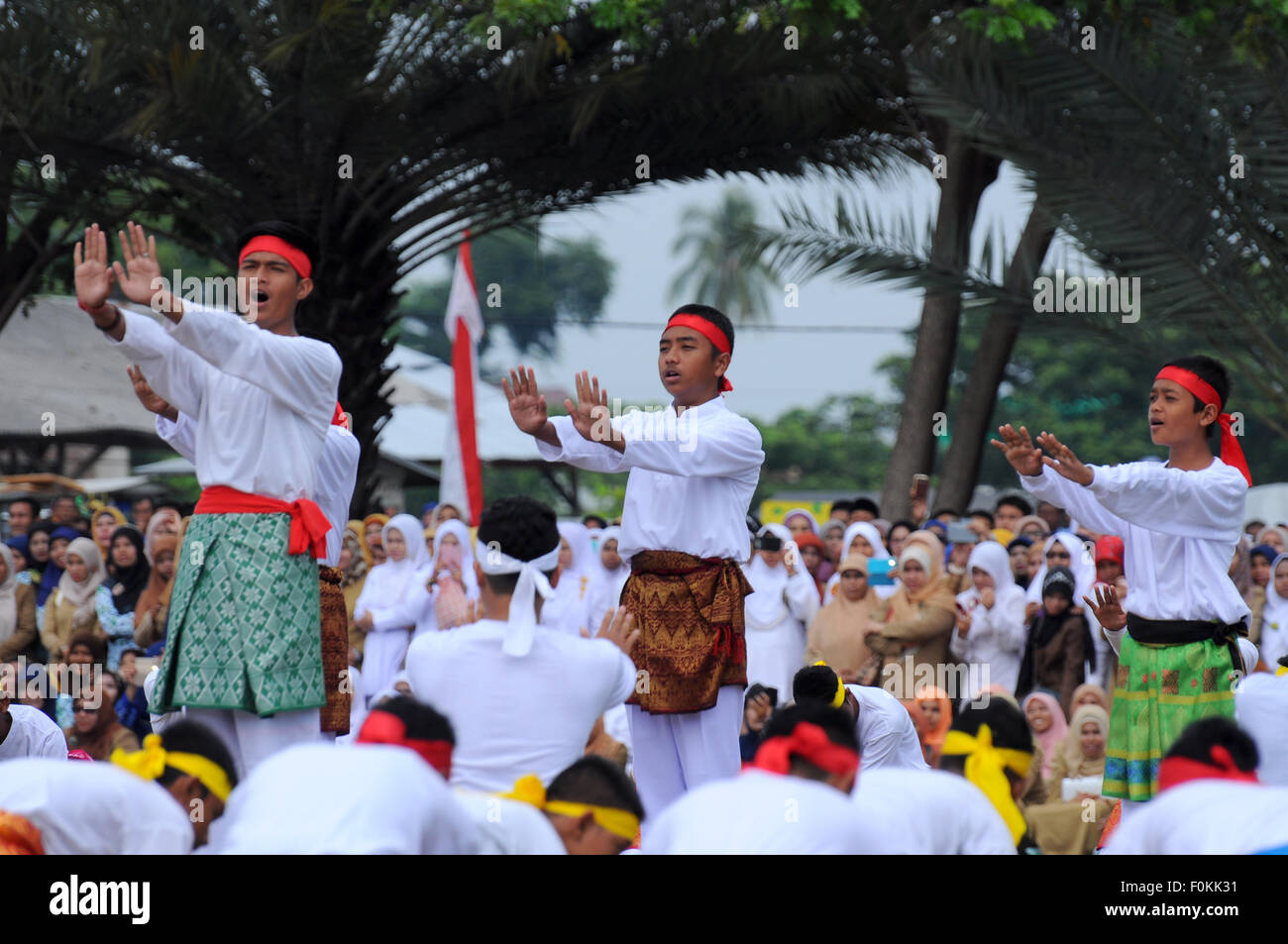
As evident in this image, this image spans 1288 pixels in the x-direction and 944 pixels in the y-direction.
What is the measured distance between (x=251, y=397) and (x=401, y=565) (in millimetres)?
6647

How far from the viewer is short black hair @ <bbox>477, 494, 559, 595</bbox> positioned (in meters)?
4.44

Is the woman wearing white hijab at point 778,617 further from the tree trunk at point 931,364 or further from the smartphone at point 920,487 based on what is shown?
the tree trunk at point 931,364

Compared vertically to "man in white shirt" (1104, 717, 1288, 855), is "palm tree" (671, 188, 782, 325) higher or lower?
higher

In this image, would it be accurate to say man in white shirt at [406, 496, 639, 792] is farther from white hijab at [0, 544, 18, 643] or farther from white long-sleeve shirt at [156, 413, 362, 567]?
white hijab at [0, 544, 18, 643]

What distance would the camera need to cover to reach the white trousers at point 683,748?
5.50 meters

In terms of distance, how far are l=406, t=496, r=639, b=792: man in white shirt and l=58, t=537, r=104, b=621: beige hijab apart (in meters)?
6.92

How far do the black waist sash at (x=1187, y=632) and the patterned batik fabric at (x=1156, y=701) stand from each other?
0.02 metres

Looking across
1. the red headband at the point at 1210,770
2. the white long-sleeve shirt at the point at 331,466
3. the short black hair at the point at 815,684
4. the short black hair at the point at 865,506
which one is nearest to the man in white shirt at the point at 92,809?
the white long-sleeve shirt at the point at 331,466

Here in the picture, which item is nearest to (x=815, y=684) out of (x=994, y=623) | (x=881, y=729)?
(x=881, y=729)

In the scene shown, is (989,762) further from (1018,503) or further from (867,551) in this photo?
(1018,503)

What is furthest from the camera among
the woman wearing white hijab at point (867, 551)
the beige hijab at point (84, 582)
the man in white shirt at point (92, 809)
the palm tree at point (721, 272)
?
the palm tree at point (721, 272)

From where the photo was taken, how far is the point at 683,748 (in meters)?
5.55

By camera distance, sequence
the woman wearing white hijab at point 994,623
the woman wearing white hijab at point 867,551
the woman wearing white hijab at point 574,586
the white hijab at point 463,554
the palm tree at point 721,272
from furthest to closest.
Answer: the palm tree at point 721,272
the woman wearing white hijab at point 574,586
the white hijab at point 463,554
the woman wearing white hijab at point 867,551
the woman wearing white hijab at point 994,623

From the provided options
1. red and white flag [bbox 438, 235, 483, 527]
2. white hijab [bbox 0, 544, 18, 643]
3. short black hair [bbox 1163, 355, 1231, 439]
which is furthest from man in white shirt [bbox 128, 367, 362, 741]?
red and white flag [bbox 438, 235, 483, 527]
